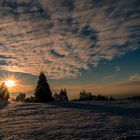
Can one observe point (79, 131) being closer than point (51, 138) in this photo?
No

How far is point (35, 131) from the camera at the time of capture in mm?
16734

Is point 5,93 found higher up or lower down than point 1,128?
higher up

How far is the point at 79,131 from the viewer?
52.8 feet

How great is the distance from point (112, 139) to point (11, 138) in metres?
5.70

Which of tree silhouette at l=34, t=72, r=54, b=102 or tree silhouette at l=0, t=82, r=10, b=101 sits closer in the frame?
tree silhouette at l=34, t=72, r=54, b=102

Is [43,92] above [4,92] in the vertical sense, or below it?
below

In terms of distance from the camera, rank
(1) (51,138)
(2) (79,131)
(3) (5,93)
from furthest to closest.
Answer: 1. (3) (5,93)
2. (2) (79,131)
3. (1) (51,138)

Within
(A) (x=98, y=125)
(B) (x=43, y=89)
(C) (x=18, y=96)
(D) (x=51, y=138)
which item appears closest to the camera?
(D) (x=51, y=138)

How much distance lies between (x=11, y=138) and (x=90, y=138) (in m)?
4.51

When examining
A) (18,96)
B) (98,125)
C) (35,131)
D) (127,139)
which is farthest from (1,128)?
(18,96)

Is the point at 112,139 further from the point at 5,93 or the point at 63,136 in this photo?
the point at 5,93

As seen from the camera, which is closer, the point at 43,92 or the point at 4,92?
the point at 43,92

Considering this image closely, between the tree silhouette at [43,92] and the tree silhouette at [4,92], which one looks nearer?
the tree silhouette at [43,92]

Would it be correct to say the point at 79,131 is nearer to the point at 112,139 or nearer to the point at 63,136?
the point at 63,136
